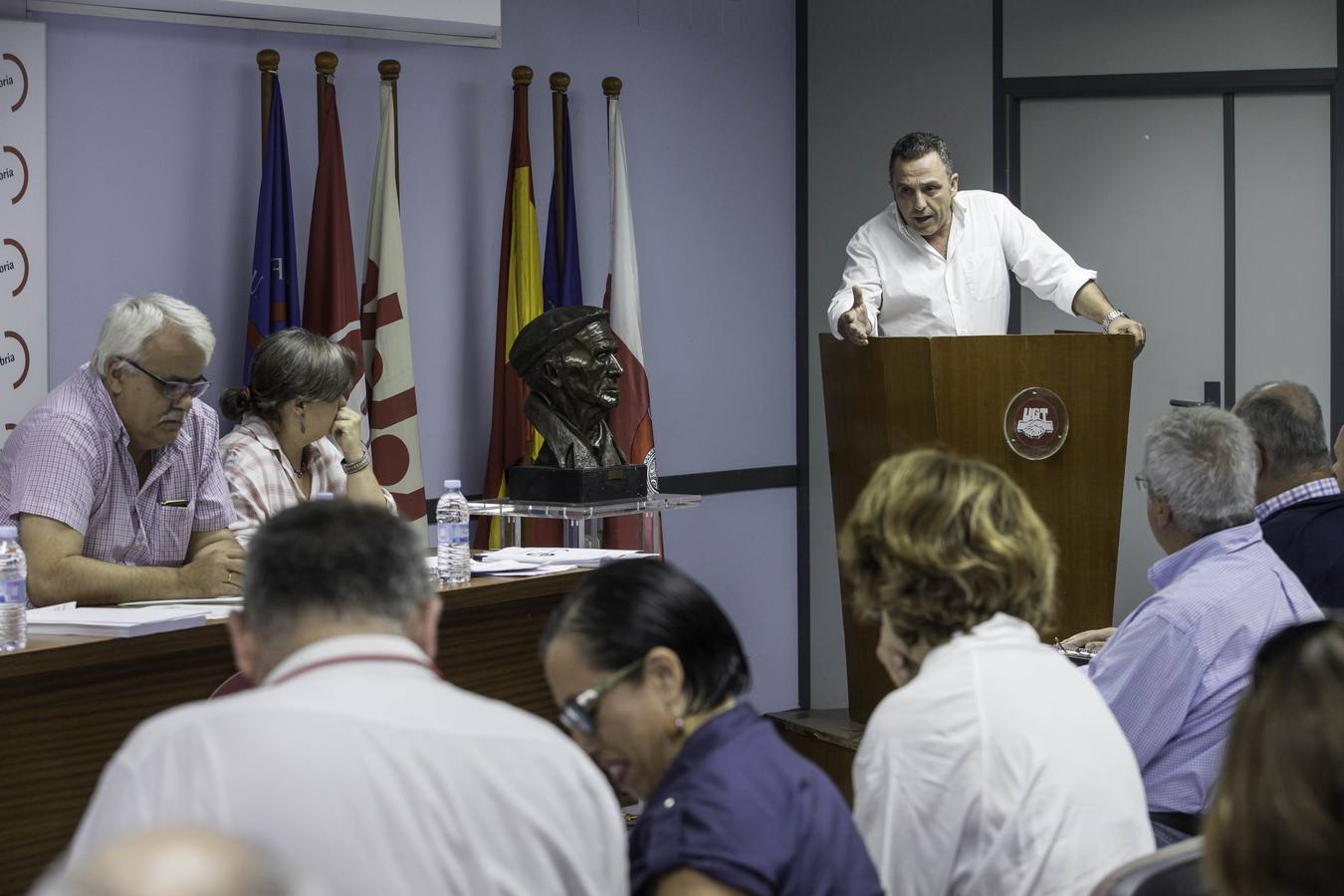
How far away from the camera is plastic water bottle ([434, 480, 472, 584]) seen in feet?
12.1

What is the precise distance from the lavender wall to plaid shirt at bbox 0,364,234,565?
1058 millimetres

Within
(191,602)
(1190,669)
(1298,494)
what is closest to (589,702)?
(1190,669)

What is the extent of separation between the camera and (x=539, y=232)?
552 centimetres

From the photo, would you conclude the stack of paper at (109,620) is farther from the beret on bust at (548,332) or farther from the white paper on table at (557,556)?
the beret on bust at (548,332)

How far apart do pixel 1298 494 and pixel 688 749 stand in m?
2.14

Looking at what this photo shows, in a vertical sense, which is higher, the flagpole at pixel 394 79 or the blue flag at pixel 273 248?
the flagpole at pixel 394 79

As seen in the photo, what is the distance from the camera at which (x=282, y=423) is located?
A: 401 centimetres

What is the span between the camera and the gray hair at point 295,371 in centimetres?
393

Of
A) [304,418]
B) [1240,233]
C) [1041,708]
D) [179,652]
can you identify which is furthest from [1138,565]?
[1041,708]

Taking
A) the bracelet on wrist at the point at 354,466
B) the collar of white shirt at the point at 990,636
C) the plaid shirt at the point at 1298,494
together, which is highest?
the bracelet on wrist at the point at 354,466

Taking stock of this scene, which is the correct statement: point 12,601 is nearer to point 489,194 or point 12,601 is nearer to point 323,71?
point 323,71

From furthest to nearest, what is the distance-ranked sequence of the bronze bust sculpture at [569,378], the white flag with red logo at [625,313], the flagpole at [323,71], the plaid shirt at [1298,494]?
the white flag with red logo at [625,313] → the flagpole at [323,71] → the bronze bust sculpture at [569,378] → the plaid shirt at [1298,494]

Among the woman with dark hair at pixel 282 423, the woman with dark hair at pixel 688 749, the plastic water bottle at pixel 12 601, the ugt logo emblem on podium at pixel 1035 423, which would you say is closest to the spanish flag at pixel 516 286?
the woman with dark hair at pixel 282 423

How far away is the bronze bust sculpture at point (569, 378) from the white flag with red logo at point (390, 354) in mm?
588
